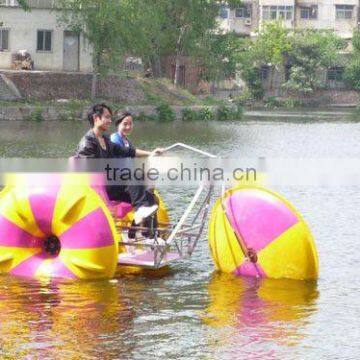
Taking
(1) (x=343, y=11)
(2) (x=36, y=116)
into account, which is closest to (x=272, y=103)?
(1) (x=343, y=11)

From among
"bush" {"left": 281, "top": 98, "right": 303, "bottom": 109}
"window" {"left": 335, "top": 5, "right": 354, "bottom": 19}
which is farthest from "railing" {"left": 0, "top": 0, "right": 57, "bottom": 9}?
"window" {"left": 335, "top": 5, "right": 354, "bottom": 19}

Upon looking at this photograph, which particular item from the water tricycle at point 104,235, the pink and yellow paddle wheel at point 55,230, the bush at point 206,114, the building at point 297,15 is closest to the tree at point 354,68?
the building at point 297,15

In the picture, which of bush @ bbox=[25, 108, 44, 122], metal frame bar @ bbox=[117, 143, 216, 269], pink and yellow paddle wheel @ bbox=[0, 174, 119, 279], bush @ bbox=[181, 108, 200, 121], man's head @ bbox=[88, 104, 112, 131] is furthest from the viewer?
bush @ bbox=[181, 108, 200, 121]

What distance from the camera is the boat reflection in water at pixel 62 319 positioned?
1161 cm

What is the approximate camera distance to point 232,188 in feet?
49.9

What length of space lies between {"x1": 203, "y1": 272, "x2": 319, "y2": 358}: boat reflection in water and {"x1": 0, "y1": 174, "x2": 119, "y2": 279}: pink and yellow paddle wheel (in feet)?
4.79

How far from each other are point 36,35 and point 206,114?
11050mm

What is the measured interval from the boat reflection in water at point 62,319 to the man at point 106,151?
1.09 meters

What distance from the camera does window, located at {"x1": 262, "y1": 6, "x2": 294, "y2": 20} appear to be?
364ft

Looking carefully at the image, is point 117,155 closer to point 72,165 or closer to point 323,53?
point 72,165

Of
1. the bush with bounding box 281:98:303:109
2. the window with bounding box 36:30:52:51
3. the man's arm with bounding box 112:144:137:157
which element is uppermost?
the window with bounding box 36:30:52:51

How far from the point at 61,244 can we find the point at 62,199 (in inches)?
22.2

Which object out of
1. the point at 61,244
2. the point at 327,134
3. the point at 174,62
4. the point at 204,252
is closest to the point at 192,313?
the point at 61,244

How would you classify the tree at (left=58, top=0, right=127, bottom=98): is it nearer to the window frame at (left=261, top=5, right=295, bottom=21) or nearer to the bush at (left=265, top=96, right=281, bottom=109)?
the bush at (left=265, top=96, right=281, bottom=109)
